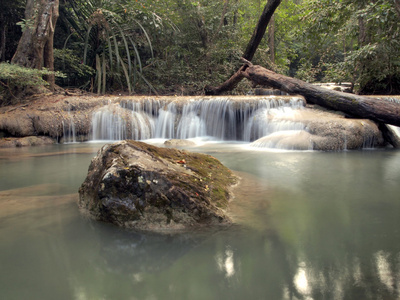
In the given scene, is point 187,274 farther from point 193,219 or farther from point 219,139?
point 219,139

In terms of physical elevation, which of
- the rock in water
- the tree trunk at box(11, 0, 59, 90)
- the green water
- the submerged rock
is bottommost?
the submerged rock

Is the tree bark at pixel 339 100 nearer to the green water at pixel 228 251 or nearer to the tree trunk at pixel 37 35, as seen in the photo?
the green water at pixel 228 251

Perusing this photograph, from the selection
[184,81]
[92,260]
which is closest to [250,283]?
[92,260]

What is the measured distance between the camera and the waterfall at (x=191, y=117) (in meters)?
9.80

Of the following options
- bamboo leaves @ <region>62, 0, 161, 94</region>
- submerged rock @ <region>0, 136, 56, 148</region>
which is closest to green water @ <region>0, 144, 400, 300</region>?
submerged rock @ <region>0, 136, 56, 148</region>

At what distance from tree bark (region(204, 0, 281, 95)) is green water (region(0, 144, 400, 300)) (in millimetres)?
8237

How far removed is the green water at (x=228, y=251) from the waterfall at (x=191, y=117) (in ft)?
19.7

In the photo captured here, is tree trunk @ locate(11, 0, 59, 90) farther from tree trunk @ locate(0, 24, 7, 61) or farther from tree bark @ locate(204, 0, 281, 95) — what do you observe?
tree bark @ locate(204, 0, 281, 95)

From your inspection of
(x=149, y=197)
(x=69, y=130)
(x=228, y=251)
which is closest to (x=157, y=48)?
(x=69, y=130)

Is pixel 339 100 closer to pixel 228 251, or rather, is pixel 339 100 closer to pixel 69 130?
pixel 228 251

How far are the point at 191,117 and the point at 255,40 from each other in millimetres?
4282

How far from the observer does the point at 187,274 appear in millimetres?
1978

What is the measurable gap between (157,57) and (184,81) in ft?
5.77

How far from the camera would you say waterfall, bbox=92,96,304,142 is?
9805mm
